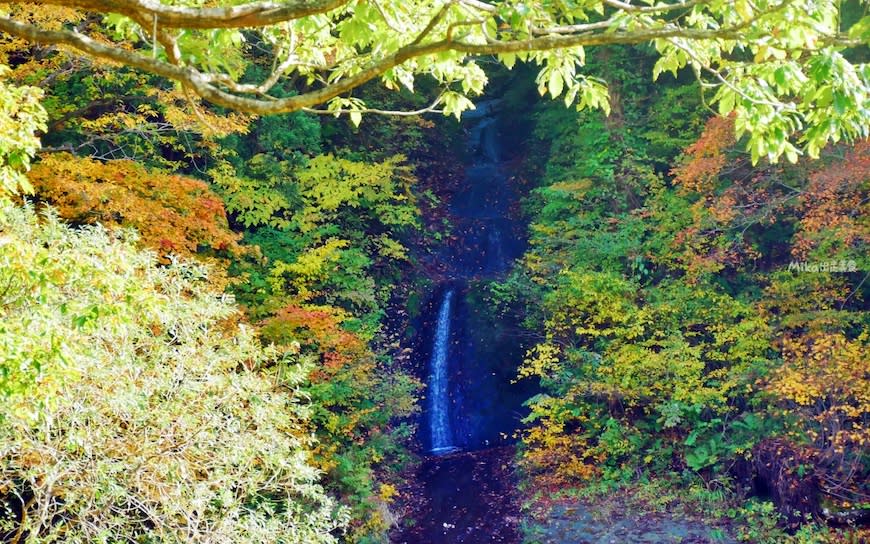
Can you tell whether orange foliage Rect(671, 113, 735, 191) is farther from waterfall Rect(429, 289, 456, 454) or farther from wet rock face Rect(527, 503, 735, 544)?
waterfall Rect(429, 289, 456, 454)

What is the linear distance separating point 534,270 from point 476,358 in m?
2.50

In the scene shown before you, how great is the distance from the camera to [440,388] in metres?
13.3

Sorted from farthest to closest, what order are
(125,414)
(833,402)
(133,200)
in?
(833,402), (133,200), (125,414)

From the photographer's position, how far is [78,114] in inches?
350

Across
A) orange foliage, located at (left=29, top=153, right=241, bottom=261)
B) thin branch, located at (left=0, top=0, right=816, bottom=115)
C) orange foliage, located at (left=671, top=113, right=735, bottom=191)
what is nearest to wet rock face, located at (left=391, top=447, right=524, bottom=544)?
orange foliage, located at (left=29, top=153, right=241, bottom=261)

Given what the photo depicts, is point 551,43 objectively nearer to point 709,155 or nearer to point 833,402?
point 833,402

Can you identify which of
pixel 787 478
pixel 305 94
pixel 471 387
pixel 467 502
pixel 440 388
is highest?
pixel 305 94

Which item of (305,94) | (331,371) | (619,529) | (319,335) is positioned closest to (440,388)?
(331,371)

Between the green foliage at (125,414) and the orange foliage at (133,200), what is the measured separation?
5.73 feet

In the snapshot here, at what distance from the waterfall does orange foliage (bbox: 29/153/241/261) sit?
5816 millimetres

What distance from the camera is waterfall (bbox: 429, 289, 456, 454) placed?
41.9 feet

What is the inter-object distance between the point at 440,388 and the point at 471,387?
0.62 metres

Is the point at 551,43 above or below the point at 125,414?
above

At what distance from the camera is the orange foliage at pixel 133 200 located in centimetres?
755
